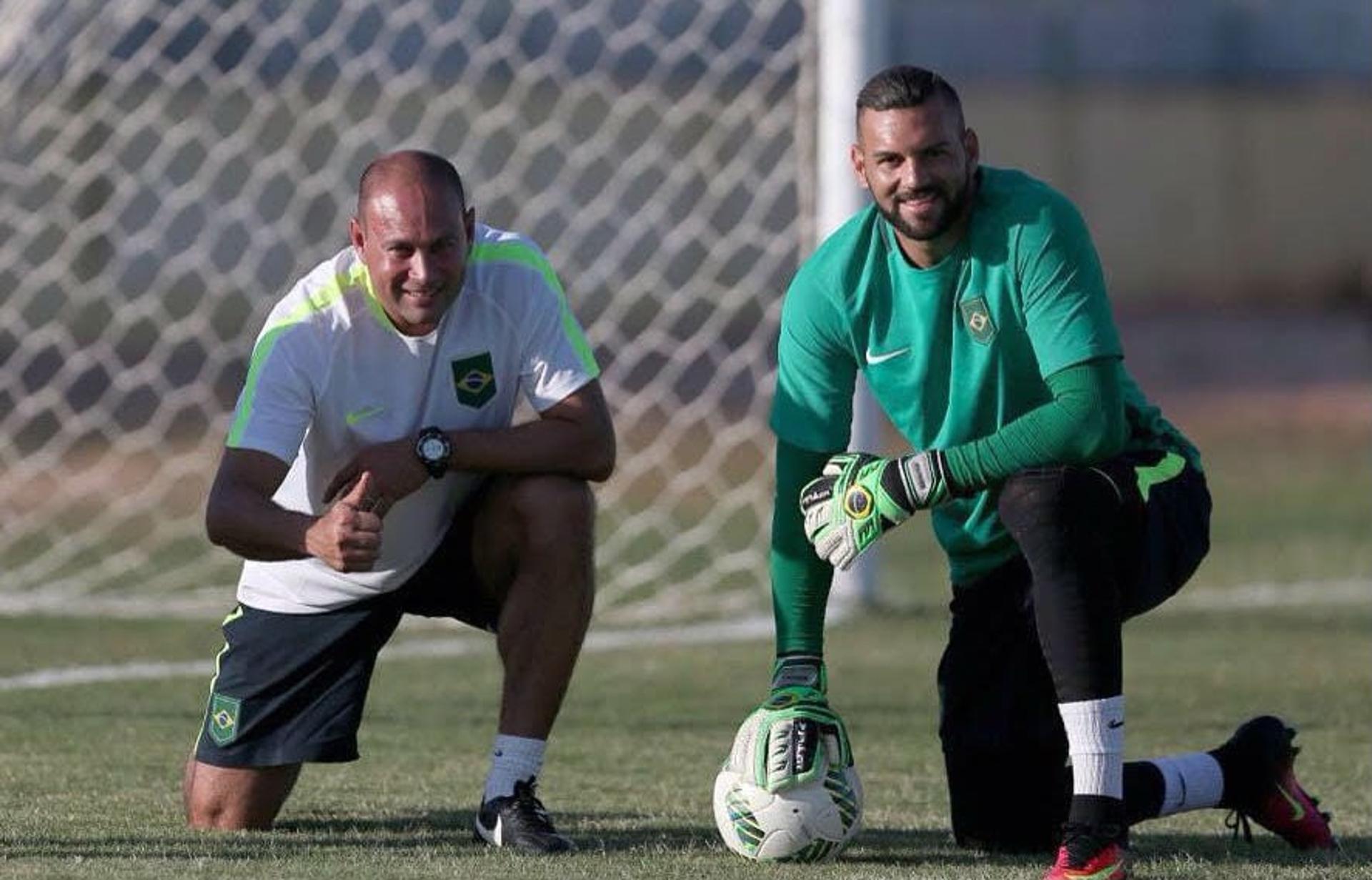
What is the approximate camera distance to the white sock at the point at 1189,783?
5.10 metres

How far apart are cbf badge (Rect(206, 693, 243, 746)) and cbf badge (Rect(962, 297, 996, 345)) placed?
1672 mm

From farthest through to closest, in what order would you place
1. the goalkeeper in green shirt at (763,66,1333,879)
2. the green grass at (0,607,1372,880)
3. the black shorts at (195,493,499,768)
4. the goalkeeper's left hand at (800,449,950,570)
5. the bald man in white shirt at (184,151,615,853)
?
the black shorts at (195,493,499,768)
the bald man in white shirt at (184,151,615,853)
the green grass at (0,607,1372,880)
the goalkeeper's left hand at (800,449,950,570)
the goalkeeper in green shirt at (763,66,1333,879)

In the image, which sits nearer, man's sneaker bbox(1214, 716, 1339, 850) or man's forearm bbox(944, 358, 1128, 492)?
man's forearm bbox(944, 358, 1128, 492)

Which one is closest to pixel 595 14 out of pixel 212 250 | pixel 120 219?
pixel 120 219

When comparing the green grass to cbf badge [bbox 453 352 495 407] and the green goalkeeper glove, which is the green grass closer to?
the green goalkeeper glove

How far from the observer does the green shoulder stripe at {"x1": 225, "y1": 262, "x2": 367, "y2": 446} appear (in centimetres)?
494

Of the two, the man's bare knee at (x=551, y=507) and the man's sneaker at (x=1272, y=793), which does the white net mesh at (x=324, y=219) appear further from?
the man's sneaker at (x=1272, y=793)

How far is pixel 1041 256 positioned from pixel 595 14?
780 cm

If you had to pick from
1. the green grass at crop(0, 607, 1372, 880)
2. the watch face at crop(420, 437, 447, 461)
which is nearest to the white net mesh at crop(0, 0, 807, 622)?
the green grass at crop(0, 607, 1372, 880)

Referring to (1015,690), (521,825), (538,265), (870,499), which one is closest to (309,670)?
(521,825)

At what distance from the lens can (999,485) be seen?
4.76 m

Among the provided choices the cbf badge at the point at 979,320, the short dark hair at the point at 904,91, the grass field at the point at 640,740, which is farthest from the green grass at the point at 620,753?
the short dark hair at the point at 904,91

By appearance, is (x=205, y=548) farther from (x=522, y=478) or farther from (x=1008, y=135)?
(x=1008, y=135)

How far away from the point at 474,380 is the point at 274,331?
42cm
